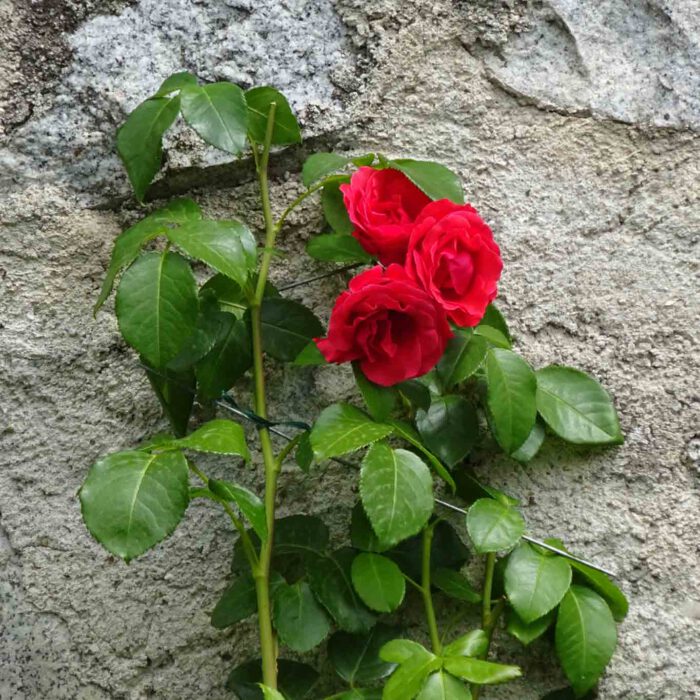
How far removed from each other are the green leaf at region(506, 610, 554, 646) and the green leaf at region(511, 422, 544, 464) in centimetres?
15

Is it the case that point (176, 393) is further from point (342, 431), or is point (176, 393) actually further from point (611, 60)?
point (611, 60)

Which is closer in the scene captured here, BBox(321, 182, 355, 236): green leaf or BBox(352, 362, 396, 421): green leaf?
BBox(352, 362, 396, 421): green leaf

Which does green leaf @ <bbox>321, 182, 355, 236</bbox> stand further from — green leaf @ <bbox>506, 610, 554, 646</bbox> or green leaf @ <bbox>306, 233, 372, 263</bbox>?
green leaf @ <bbox>506, 610, 554, 646</bbox>

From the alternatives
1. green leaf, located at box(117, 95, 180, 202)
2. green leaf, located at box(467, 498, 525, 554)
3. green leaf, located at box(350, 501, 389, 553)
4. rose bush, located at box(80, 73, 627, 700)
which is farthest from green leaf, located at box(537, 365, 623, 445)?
green leaf, located at box(117, 95, 180, 202)

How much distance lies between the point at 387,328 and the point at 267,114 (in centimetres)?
28

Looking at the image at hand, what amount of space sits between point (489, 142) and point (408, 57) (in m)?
0.13

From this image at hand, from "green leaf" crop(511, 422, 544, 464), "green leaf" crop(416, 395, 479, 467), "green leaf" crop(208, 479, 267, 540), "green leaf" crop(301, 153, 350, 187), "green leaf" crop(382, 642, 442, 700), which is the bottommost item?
"green leaf" crop(382, 642, 442, 700)

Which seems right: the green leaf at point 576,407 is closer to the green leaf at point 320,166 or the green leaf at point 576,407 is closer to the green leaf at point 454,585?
the green leaf at point 454,585

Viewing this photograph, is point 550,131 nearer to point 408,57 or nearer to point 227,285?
point 408,57

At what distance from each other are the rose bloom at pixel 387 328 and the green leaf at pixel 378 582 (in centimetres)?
17

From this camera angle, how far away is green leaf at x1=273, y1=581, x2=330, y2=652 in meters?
0.89

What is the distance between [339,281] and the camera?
40.9 inches

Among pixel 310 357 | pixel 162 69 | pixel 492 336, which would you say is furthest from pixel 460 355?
pixel 162 69

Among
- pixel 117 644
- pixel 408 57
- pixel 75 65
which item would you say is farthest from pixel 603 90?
pixel 117 644
